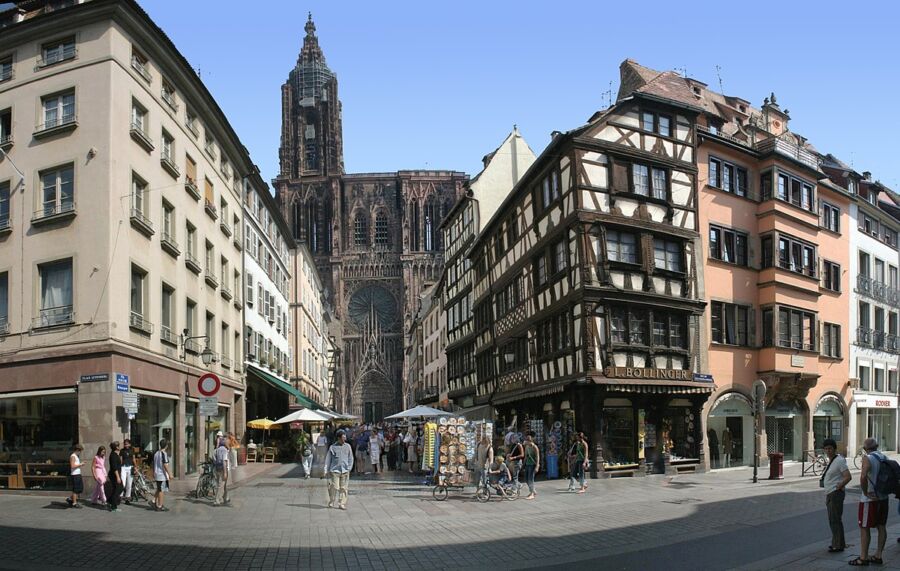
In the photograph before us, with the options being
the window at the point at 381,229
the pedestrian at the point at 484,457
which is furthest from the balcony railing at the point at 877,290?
the window at the point at 381,229

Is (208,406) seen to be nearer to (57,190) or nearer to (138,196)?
(57,190)

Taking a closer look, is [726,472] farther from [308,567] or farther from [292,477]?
[308,567]

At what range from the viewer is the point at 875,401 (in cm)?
3862

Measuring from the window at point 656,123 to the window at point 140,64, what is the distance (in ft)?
47.9

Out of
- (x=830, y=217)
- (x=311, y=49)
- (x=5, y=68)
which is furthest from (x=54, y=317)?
(x=311, y=49)

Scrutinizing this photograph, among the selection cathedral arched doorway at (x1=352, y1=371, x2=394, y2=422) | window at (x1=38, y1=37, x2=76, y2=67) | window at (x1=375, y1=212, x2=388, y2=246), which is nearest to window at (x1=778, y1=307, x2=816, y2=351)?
window at (x1=38, y1=37, x2=76, y2=67)

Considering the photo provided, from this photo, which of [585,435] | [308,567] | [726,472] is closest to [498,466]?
[585,435]

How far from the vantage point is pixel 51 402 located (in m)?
20.5

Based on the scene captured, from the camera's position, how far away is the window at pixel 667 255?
27219mm

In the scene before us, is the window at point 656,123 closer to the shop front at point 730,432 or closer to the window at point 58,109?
the shop front at point 730,432

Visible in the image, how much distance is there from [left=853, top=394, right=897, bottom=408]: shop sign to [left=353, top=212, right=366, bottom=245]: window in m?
78.1

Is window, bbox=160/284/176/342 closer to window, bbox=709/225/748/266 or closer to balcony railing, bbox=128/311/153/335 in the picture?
balcony railing, bbox=128/311/153/335

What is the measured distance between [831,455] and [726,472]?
16964 mm

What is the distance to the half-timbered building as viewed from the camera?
84.3ft
